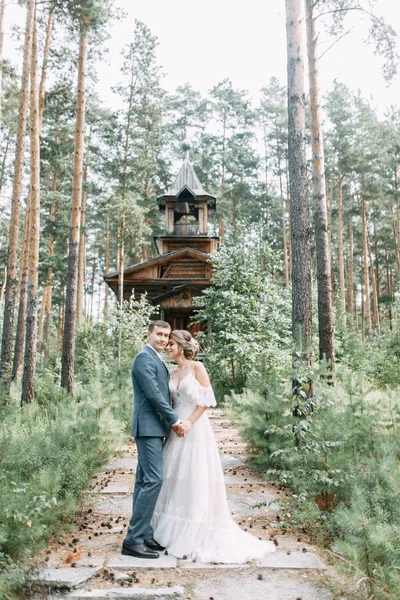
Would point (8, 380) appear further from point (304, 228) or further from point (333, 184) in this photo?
point (333, 184)

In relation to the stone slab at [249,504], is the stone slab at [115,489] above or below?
above

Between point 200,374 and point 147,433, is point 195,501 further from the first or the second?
point 200,374

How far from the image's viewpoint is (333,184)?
111ft

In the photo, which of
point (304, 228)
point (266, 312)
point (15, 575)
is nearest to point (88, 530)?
point (15, 575)

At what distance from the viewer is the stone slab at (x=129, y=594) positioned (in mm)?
3445

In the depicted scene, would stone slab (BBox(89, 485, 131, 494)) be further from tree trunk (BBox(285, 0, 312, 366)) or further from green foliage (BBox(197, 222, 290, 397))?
green foliage (BBox(197, 222, 290, 397))

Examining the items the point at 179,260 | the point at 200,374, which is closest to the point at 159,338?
the point at 200,374

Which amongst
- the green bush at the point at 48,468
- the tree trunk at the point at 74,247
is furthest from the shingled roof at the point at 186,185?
the green bush at the point at 48,468

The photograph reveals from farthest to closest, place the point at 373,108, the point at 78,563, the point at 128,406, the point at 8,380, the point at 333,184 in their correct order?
the point at 333,184
the point at 373,108
the point at 8,380
the point at 128,406
the point at 78,563

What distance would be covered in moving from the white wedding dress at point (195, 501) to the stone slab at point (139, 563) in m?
0.14

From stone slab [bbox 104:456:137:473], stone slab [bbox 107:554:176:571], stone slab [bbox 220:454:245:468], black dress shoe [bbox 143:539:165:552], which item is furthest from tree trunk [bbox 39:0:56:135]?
stone slab [bbox 107:554:176:571]

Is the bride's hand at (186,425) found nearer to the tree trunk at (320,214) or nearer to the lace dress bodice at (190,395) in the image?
the lace dress bodice at (190,395)

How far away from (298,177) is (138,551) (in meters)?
5.44

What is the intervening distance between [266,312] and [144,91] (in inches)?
653
